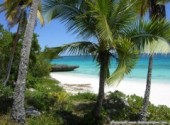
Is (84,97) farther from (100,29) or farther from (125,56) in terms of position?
(100,29)

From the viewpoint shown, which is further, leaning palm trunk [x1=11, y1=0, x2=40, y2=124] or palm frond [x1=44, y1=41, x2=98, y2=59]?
palm frond [x1=44, y1=41, x2=98, y2=59]

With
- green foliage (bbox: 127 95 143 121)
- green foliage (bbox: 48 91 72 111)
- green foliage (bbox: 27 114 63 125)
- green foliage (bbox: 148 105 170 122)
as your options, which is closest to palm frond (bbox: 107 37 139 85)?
green foliage (bbox: 27 114 63 125)

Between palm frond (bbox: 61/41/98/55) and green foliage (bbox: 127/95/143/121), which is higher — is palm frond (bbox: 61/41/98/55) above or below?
above

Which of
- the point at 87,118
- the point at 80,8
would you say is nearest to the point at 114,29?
the point at 80,8

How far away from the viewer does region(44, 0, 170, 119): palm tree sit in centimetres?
1159

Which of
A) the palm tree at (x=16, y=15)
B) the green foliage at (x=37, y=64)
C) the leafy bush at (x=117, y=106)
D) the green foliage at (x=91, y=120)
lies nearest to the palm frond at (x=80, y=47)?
the green foliage at (x=91, y=120)

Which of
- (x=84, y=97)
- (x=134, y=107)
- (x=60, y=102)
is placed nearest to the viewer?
(x=60, y=102)

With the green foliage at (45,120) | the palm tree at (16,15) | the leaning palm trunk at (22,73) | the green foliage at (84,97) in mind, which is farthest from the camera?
the palm tree at (16,15)

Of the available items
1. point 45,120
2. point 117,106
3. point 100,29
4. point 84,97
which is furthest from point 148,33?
point 84,97

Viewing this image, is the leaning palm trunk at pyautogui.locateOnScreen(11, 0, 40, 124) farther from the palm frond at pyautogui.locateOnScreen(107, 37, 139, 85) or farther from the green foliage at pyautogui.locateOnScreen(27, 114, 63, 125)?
the palm frond at pyautogui.locateOnScreen(107, 37, 139, 85)

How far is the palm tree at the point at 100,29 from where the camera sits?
1159 cm

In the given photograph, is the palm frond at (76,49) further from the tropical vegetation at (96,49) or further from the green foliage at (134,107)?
the green foliage at (134,107)

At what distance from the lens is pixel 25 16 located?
64.2ft

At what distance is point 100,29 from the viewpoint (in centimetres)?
1141
